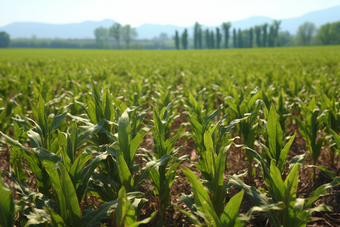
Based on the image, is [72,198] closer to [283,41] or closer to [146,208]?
[146,208]

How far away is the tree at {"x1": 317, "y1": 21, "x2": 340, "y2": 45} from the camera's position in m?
81.8

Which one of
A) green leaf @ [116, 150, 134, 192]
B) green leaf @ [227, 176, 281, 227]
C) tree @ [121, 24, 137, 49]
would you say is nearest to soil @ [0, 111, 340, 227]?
green leaf @ [227, 176, 281, 227]

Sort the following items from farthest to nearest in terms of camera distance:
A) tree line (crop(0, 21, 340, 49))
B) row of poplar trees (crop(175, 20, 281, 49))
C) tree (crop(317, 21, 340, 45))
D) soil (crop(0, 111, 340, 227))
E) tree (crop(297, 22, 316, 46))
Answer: tree (crop(297, 22, 316, 46)) < row of poplar trees (crop(175, 20, 281, 49)) < tree line (crop(0, 21, 340, 49)) < tree (crop(317, 21, 340, 45)) < soil (crop(0, 111, 340, 227))

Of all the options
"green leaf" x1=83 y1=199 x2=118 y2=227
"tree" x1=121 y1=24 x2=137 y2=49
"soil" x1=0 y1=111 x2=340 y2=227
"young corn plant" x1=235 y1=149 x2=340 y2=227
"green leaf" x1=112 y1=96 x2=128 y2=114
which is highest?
"tree" x1=121 y1=24 x2=137 y2=49

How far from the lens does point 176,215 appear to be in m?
2.00

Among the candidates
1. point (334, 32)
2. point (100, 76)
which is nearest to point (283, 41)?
point (334, 32)

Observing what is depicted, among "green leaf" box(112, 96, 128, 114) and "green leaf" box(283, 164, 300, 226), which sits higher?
"green leaf" box(112, 96, 128, 114)

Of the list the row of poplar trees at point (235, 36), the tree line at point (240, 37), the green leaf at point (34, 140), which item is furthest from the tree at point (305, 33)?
the green leaf at point (34, 140)

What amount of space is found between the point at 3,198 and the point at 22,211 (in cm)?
34

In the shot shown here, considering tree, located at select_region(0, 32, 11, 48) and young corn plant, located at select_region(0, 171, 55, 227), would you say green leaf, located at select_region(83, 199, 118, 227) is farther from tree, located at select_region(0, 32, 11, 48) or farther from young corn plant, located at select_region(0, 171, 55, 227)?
tree, located at select_region(0, 32, 11, 48)

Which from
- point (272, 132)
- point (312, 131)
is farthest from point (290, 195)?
point (312, 131)

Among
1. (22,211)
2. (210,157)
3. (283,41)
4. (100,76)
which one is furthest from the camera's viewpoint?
(283,41)

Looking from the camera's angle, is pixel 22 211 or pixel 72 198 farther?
pixel 22 211

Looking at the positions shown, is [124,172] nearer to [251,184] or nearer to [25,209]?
[25,209]
